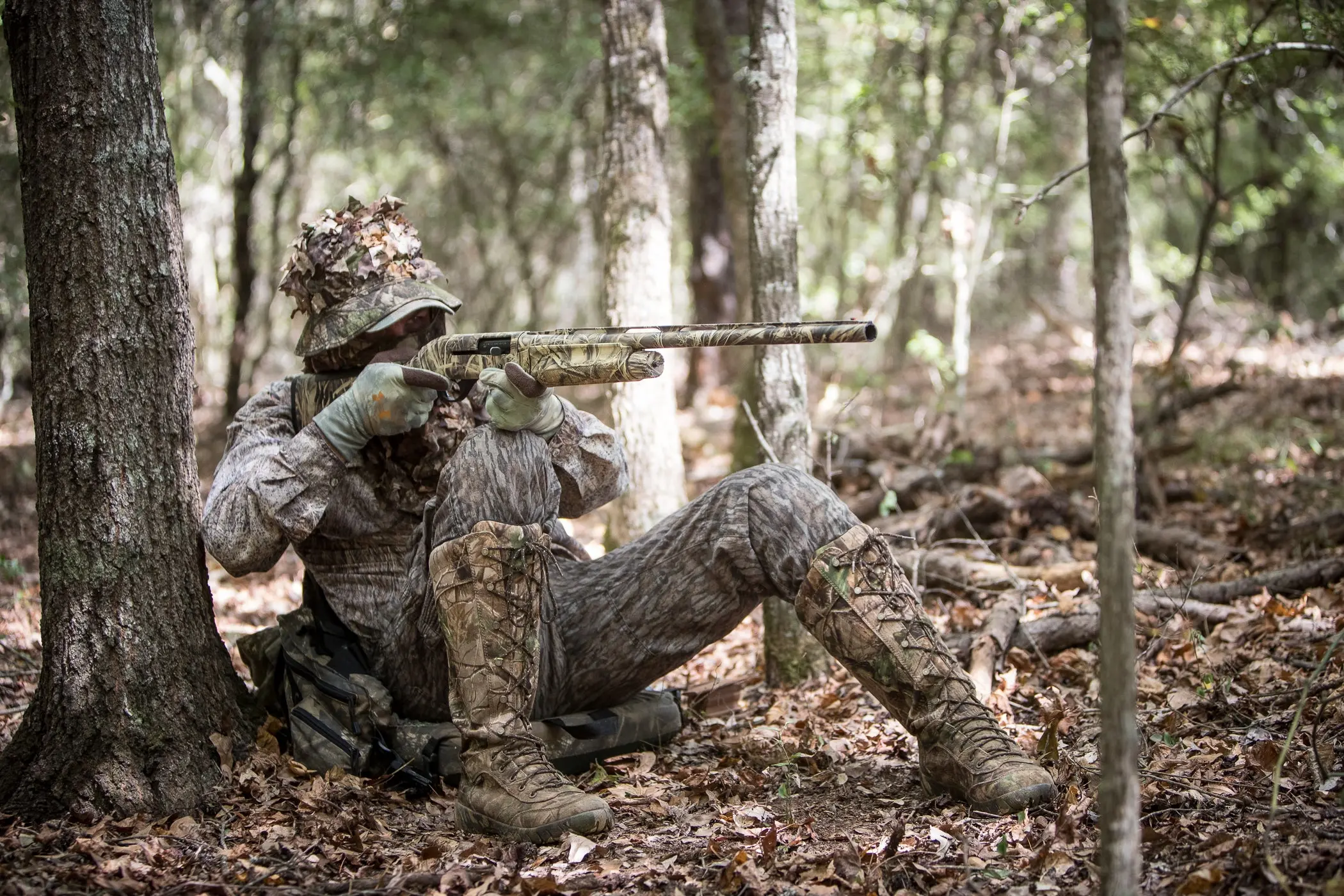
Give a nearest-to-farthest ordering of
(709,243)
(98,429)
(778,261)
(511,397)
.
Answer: (98,429), (511,397), (778,261), (709,243)

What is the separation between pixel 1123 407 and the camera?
6.92ft

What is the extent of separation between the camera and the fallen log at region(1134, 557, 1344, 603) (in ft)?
14.9

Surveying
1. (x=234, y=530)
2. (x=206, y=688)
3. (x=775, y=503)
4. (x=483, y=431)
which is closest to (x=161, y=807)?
(x=206, y=688)

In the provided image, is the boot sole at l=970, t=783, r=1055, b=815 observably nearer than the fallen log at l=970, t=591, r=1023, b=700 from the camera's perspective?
Yes

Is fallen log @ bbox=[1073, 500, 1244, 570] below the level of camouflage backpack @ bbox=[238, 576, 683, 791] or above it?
above

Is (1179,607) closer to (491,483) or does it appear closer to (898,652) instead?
(898,652)

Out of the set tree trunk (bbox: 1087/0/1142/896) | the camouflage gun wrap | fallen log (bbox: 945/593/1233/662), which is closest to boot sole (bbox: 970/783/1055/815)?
tree trunk (bbox: 1087/0/1142/896)

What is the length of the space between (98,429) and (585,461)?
4.82 ft

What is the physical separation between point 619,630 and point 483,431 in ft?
2.55

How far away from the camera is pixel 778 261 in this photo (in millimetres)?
4352

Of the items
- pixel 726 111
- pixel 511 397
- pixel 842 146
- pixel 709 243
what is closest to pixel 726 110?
pixel 726 111

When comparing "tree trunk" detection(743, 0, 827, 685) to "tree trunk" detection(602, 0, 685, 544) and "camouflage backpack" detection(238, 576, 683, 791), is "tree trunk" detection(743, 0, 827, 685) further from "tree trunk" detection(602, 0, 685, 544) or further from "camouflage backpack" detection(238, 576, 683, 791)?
"tree trunk" detection(602, 0, 685, 544)

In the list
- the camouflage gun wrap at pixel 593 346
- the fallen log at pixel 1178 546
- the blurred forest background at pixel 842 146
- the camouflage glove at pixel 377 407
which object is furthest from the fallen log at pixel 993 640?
the blurred forest background at pixel 842 146

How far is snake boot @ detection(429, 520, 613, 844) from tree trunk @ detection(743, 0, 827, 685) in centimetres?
146
